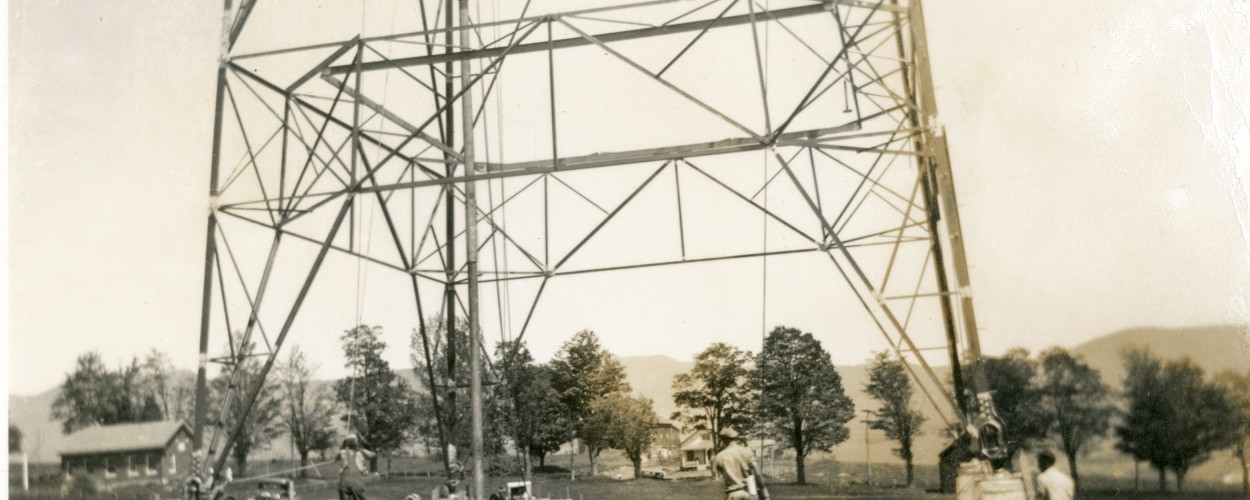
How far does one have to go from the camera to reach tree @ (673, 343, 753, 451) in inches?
1582

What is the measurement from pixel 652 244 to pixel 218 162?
20078 millimetres

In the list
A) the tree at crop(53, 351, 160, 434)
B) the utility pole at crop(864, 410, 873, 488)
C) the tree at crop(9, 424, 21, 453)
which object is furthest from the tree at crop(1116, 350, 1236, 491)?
the tree at crop(53, 351, 160, 434)

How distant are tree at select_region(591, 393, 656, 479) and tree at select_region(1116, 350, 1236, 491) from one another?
19838 millimetres

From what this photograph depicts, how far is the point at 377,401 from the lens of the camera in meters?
47.4

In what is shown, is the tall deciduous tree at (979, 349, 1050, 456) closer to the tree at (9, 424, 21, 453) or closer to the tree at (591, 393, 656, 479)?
the tree at (591, 393, 656, 479)

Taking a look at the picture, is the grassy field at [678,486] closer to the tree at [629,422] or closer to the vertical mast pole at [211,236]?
the tree at [629,422]

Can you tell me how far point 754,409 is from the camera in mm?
43781

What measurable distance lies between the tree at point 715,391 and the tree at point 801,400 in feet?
2.16

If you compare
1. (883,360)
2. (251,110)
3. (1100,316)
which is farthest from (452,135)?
(883,360)

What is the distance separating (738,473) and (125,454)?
134ft

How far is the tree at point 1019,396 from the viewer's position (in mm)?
34344

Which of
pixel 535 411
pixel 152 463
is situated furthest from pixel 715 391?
pixel 152 463

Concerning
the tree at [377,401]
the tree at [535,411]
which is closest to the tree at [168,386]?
the tree at [377,401]

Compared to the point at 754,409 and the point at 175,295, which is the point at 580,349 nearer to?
the point at 754,409
